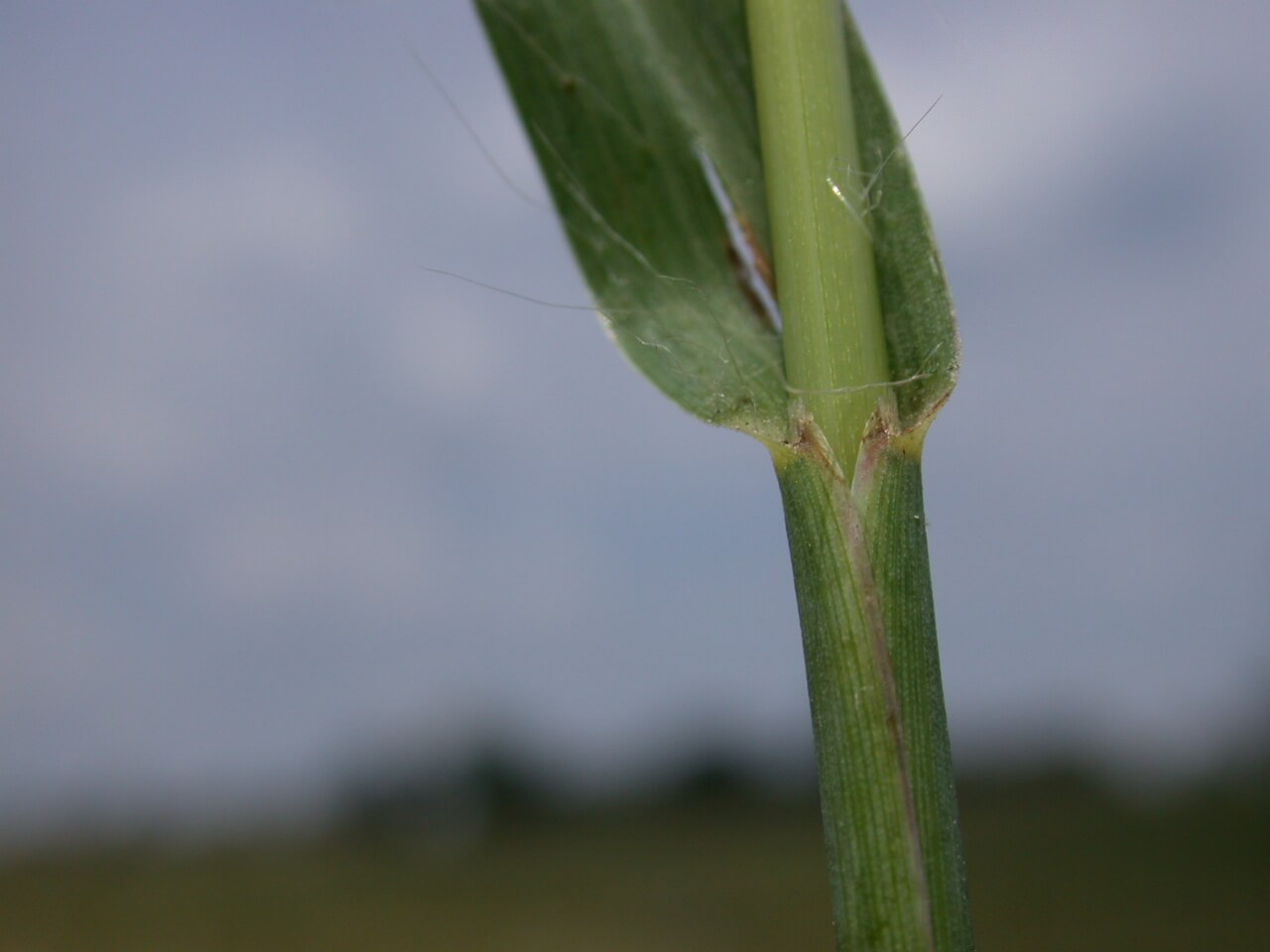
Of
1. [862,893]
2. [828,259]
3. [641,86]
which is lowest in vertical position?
[862,893]

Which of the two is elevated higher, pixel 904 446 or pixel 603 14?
pixel 603 14

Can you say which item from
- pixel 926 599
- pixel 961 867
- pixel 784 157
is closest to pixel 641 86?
pixel 784 157

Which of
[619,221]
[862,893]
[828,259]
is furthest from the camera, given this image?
[619,221]

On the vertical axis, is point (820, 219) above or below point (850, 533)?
above

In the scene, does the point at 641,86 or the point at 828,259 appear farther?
the point at 641,86

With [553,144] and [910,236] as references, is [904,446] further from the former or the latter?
[553,144]

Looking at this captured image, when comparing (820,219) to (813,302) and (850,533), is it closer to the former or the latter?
(813,302)

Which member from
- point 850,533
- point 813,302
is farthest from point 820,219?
point 850,533

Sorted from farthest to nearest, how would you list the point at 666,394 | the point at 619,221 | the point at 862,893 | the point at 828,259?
the point at 619,221 < the point at 666,394 < the point at 828,259 < the point at 862,893
